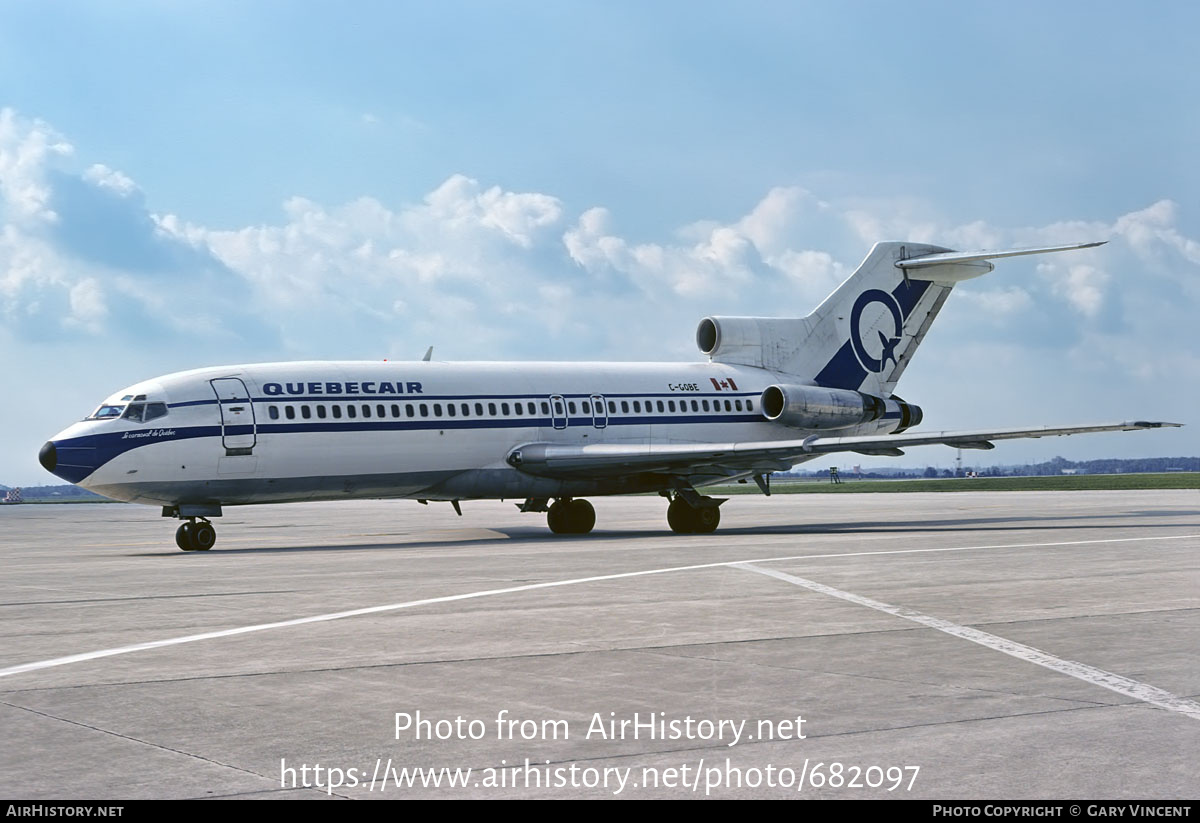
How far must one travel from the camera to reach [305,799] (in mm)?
5719

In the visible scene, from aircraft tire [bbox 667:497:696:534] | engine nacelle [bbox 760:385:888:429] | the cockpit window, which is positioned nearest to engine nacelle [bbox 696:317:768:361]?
engine nacelle [bbox 760:385:888:429]

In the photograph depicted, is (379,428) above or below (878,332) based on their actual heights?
below

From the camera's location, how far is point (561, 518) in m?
31.5

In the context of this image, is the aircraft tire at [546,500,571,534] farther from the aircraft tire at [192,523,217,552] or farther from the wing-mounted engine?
the aircraft tire at [192,523,217,552]

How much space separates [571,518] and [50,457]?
1212cm

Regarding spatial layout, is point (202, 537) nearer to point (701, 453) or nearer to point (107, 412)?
point (107, 412)

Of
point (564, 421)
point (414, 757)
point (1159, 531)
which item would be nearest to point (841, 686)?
point (414, 757)

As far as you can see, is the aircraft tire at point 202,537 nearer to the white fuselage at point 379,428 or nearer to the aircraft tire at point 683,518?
the white fuselage at point 379,428

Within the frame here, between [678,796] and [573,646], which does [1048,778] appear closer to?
[678,796]

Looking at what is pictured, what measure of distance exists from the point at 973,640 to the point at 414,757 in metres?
5.49

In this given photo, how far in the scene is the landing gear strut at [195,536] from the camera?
2538 centimetres

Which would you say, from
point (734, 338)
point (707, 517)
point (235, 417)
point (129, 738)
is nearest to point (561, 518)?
point (707, 517)

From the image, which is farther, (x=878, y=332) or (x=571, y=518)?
(x=878, y=332)

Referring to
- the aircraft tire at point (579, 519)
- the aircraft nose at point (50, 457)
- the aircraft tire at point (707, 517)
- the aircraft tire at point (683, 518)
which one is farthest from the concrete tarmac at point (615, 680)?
the aircraft tire at point (579, 519)
